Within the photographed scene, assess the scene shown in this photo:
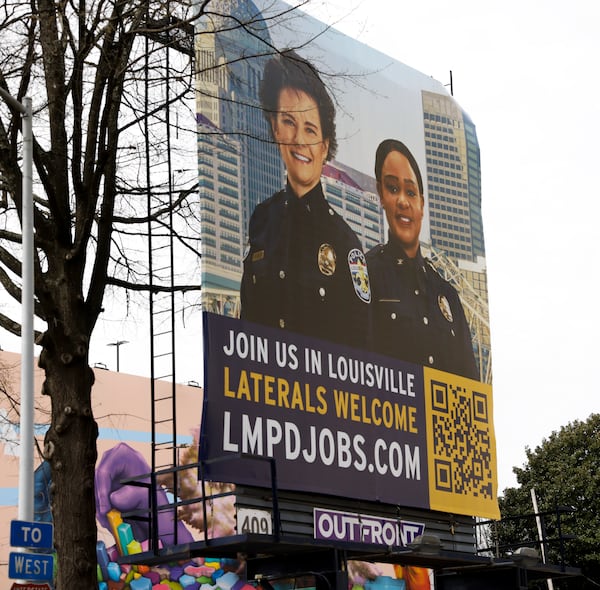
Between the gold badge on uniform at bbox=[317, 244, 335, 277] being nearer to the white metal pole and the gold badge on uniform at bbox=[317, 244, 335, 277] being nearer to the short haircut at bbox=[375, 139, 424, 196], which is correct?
the short haircut at bbox=[375, 139, 424, 196]

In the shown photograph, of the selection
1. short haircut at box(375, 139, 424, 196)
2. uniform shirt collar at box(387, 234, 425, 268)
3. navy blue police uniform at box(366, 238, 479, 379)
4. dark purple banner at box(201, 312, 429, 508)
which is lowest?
dark purple banner at box(201, 312, 429, 508)

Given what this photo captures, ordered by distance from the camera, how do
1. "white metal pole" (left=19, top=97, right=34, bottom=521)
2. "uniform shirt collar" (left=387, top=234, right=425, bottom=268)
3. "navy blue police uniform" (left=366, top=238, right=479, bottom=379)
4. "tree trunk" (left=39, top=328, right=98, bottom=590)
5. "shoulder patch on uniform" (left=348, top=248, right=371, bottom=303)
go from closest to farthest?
"white metal pole" (left=19, top=97, right=34, bottom=521) < "tree trunk" (left=39, top=328, right=98, bottom=590) < "shoulder patch on uniform" (left=348, top=248, right=371, bottom=303) < "navy blue police uniform" (left=366, top=238, right=479, bottom=379) < "uniform shirt collar" (left=387, top=234, right=425, bottom=268)

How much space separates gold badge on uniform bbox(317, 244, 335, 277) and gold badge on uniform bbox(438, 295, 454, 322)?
263 centimetres

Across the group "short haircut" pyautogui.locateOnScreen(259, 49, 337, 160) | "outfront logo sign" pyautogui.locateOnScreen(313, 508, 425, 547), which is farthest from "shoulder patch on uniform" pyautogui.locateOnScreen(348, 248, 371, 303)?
"outfront logo sign" pyautogui.locateOnScreen(313, 508, 425, 547)

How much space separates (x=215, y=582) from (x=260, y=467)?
2218 cm

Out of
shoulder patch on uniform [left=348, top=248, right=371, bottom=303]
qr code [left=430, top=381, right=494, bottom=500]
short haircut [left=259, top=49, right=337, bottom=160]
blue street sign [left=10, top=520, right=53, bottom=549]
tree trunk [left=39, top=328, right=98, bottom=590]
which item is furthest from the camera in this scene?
qr code [left=430, top=381, right=494, bottom=500]

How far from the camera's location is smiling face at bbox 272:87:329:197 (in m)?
15.1

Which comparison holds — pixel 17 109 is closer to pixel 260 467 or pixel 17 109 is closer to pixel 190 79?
pixel 190 79

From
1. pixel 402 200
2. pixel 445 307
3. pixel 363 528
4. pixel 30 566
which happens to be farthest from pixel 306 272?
pixel 30 566

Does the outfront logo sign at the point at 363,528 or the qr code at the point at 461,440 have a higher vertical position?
the qr code at the point at 461,440

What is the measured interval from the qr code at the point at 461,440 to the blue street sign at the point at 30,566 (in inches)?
276

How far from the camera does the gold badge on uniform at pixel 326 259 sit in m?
15.2

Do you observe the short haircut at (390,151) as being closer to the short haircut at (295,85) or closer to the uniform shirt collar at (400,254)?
the uniform shirt collar at (400,254)

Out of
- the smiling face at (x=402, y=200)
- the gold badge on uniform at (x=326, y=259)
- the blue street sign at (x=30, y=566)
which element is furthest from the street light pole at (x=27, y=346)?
the smiling face at (x=402, y=200)
